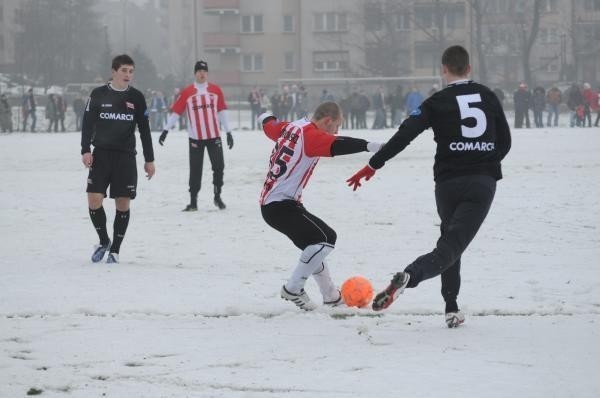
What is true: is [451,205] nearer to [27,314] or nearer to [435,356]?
[435,356]

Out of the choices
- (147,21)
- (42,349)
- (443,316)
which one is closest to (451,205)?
(443,316)

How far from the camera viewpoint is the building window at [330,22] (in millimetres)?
73938

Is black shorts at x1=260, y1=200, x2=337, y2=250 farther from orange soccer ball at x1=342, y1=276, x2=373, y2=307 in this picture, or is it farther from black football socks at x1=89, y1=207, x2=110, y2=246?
black football socks at x1=89, y1=207, x2=110, y2=246

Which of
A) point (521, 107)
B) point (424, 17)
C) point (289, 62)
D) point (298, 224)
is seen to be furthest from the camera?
point (289, 62)

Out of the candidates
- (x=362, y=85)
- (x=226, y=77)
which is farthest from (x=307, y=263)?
(x=226, y=77)

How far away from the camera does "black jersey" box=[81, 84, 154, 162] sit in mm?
9867

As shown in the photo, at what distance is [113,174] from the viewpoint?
988cm

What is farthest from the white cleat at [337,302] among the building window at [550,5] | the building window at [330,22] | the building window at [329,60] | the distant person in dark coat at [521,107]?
the building window at [550,5]

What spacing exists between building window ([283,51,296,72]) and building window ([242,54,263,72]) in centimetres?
176

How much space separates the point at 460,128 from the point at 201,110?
7.78 m

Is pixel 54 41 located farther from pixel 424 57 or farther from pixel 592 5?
pixel 592 5

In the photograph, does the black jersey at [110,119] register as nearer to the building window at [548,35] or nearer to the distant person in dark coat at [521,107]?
the distant person in dark coat at [521,107]

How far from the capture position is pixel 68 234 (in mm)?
12039

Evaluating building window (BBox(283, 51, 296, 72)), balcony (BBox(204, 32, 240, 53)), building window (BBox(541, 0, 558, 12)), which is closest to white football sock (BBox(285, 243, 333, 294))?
building window (BBox(283, 51, 296, 72))
